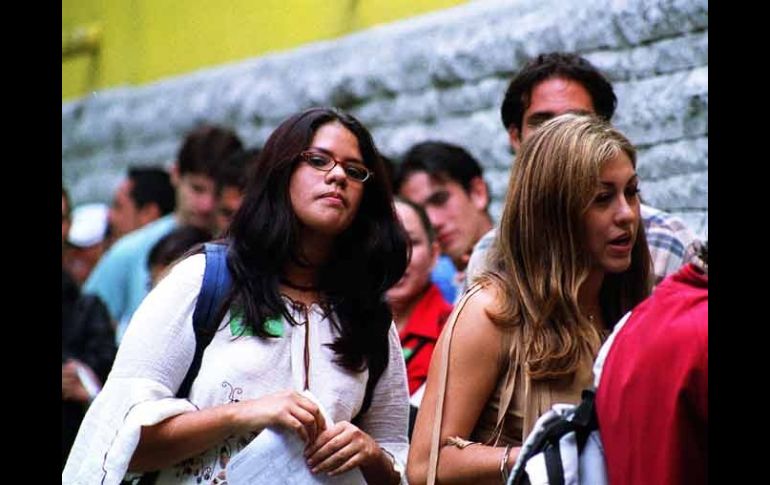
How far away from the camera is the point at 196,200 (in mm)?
9188

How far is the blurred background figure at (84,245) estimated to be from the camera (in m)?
10.5

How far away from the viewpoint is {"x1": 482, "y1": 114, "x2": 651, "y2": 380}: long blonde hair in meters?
4.66

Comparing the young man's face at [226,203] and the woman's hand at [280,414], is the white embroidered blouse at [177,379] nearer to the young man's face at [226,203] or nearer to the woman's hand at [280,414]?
the woman's hand at [280,414]

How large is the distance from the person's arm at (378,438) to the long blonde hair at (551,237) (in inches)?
20.6

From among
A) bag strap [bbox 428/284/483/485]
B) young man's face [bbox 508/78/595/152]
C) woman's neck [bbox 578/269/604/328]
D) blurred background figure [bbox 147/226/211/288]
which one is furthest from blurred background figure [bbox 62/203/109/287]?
bag strap [bbox 428/284/483/485]

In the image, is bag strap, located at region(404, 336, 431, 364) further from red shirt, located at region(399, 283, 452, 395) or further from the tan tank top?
the tan tank top

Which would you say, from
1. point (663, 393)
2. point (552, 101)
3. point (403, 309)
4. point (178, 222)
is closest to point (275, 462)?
point (663, 393)

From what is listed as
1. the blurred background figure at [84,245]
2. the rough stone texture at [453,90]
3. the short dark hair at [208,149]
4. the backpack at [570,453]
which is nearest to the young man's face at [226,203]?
the short dark hair at [208,149]

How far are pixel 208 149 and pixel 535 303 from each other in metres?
4.72

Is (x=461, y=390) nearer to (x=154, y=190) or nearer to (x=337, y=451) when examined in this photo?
(x=337, y=451)

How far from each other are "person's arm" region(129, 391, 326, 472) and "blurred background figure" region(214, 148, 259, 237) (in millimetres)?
3271

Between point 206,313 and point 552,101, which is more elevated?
point 552,101
